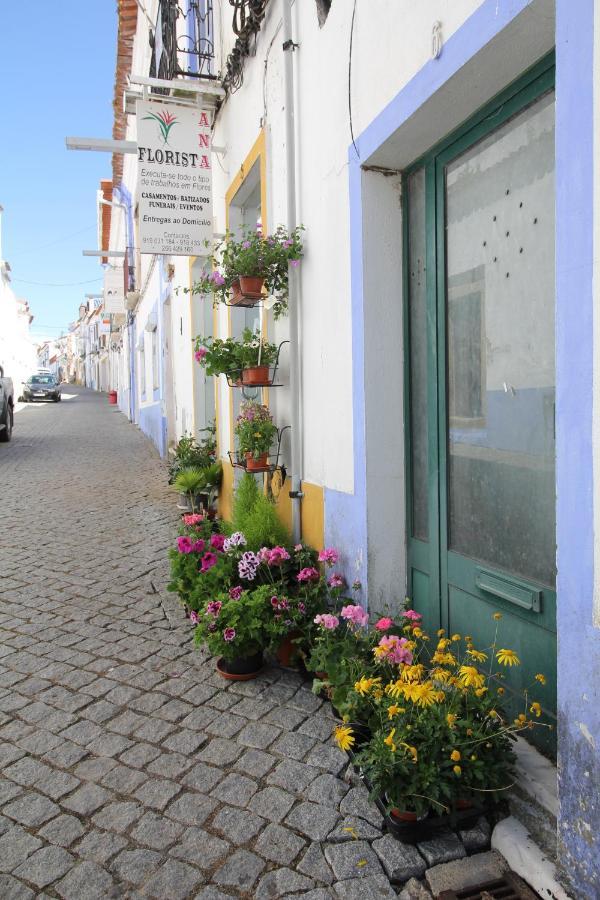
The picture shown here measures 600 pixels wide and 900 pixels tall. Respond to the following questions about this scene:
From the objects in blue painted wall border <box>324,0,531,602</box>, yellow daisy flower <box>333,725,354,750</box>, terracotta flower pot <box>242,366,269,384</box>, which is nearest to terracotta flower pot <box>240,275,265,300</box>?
terracotta flower pot <box>242,366,269,384</box>

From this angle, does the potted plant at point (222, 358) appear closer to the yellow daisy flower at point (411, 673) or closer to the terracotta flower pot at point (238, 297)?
the terracotta flower pot at point (238, 297)

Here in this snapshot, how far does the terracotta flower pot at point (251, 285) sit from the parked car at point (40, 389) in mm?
30899

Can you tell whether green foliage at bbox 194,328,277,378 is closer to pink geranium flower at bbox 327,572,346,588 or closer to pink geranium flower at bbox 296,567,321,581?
pink geranium flower at bbox 296,567,321,581

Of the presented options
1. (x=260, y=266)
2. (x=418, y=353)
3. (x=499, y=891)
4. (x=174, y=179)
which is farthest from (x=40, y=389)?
(x=499, y=891)

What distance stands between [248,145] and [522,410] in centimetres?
388

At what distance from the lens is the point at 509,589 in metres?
2.66

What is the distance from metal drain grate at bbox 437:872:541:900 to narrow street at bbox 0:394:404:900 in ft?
0.70

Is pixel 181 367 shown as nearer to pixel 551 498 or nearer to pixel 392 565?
pixel 392 565

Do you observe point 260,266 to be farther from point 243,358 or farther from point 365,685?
point 365,685

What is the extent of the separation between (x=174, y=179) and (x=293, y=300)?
2.29 m

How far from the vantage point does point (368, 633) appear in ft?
10.7

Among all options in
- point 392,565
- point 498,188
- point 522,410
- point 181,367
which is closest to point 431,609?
point 392,565

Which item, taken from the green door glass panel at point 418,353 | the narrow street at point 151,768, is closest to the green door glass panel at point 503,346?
the green door glass panel at point 418,353

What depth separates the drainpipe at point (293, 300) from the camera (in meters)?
4.23
